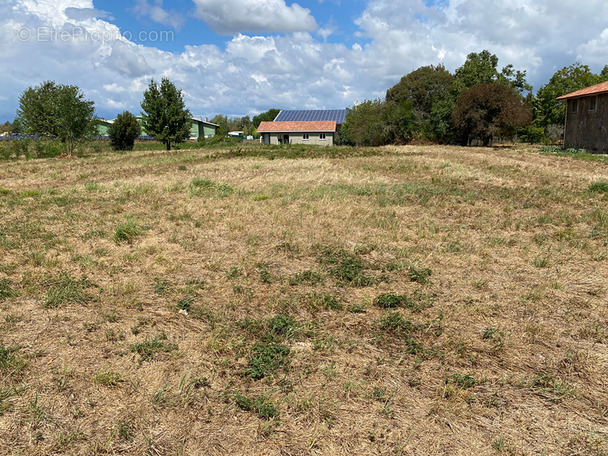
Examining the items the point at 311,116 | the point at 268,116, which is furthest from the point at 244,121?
the point at 311,116

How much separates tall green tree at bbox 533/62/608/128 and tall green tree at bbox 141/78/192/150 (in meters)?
42.3

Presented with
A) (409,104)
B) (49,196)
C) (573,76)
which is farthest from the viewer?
(573,76)

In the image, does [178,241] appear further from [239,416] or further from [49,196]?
[49,196]

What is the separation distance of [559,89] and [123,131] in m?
50.3

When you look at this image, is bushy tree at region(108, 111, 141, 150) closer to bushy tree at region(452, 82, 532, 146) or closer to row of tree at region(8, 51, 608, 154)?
row of tree at region(8, 51, 608, 154)

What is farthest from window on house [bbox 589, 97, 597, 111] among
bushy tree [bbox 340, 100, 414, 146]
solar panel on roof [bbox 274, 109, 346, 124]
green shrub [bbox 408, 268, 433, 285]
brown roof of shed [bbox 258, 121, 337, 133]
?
solar panel on roof [bbox 274, 109, 346, 124]

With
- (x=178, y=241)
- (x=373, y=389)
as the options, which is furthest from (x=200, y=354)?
(x=178, y=241)

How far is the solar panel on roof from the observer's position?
228ft

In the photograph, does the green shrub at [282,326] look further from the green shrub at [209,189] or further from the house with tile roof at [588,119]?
the house with tile roof at [588,119]

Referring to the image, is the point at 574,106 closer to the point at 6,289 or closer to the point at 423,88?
the point at 423,88

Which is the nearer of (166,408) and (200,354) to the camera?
(166,408)

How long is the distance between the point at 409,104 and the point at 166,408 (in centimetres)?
4741

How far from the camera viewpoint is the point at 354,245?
731 centimetres

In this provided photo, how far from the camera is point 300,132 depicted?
62.4 meters
